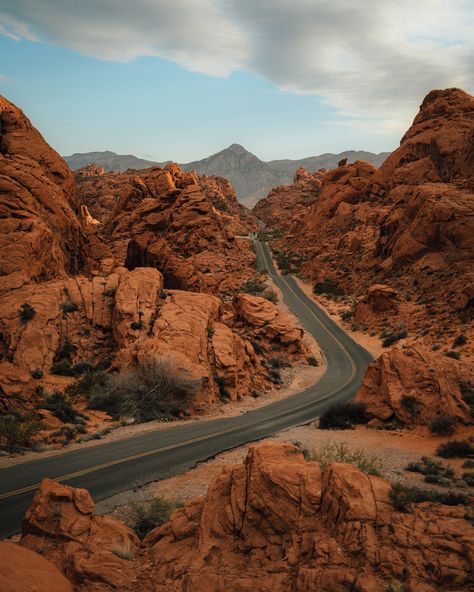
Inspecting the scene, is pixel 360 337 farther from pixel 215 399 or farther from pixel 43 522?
pixel 43 522

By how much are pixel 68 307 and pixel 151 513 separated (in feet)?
63.6

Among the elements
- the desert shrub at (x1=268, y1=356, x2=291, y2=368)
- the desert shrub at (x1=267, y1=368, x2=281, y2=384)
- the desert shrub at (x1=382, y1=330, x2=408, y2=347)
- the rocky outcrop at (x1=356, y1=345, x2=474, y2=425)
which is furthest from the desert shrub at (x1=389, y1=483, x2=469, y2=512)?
the desert shrub at (x1=382, y1=330, x2=408, y2=347)

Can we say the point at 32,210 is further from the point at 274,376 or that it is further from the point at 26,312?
the point at 274,376

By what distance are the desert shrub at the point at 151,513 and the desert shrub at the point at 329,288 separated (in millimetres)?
48654

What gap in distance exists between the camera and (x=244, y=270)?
6312 cm

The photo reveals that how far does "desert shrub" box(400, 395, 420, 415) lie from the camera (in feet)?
60.3

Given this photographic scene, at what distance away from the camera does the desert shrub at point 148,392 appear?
21.7 m

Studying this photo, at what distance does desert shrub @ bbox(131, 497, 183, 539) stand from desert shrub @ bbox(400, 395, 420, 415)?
10.9 m

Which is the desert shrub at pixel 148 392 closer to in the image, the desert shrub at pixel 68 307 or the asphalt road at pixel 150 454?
the asphalt road at pixel 150 454

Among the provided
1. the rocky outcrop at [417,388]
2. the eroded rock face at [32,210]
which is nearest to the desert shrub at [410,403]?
the rocky outcrop at [417,388]

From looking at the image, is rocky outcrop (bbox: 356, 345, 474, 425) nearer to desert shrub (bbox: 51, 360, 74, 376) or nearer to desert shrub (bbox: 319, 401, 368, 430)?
desert shrub (bbox: 319, 401, 368, 430)

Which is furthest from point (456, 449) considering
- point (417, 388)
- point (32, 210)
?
point (32, 210)

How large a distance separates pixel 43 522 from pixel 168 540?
2.20 metres

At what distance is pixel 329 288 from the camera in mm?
59188
